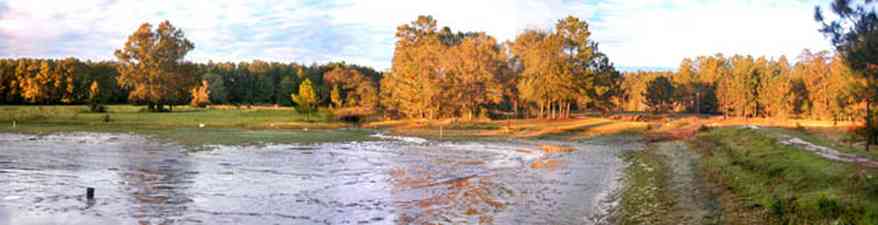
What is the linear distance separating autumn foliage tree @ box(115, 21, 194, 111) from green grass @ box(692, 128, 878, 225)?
6882 cm

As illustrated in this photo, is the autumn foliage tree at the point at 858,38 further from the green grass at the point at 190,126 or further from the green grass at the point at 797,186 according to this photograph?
the green grass at the point at 190,126

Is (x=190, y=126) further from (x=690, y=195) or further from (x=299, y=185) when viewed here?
(x=690, y=195)

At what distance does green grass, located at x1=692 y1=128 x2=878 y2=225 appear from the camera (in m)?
12.0

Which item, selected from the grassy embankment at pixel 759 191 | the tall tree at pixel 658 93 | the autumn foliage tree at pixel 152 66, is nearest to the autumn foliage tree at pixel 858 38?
the grassy embankment at pixel 759 191

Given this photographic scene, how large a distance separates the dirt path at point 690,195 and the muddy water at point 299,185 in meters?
1.72

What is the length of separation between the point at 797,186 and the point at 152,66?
253ft

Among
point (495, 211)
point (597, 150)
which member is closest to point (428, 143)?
point (597, 150)

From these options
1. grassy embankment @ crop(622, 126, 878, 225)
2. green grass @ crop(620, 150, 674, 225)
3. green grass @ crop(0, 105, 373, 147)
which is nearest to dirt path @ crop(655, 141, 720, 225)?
grassy embankment @ crop(622, 126, 878, 225)

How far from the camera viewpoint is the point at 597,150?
124 feet

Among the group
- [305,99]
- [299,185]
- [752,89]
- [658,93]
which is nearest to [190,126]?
[305,99]

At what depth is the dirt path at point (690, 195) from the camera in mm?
13665

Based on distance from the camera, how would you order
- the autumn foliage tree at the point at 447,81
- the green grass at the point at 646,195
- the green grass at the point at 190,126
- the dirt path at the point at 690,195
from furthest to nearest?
1. the autumn foliage tree at the point at 447,81
2. the green grass at the point at 190,126
3. the green grass at the point at 646,195
4. the dirt path at the point at 690,195

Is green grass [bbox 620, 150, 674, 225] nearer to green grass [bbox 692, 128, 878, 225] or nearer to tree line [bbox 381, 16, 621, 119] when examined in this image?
green grass [bbox 692, 128, 878, 225]

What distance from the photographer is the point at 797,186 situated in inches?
626
